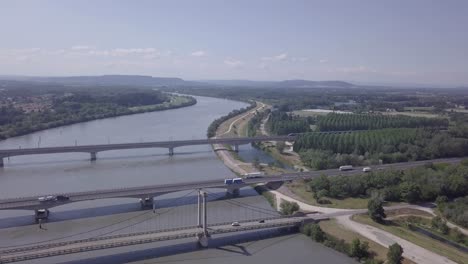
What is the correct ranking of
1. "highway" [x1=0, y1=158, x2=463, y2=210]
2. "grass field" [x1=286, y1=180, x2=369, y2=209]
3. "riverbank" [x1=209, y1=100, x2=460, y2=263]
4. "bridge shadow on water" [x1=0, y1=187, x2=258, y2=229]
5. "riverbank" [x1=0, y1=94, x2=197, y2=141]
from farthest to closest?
1. "riverbank" [x1=0, y1=94, x2=197, y2=141]
2. "grass field" [x1=286, y1=180, x2=369, y2=209]
3. "bridge shadow on water" [x1=0, y1=187, x2=258, y2=229]
4. "highway" [x1=0, y1=158, x2=463, y2=210]
5. "riverbank" [x1=209, y1=100, x2=460, y2=263]

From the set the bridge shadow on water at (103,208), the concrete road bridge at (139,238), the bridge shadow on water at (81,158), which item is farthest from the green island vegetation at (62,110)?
the concrete road bridge at (139,238)

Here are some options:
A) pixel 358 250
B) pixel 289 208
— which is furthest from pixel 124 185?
pixel 358 250

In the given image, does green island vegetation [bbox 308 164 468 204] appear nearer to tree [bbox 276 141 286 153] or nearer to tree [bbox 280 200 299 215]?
tree [bbox 280 200 299 215]

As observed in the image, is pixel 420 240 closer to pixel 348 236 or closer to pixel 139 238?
pixel 348 236

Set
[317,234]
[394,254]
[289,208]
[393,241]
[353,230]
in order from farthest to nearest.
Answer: [289,208], [353,230], [317,234], [393,241], [394,254]

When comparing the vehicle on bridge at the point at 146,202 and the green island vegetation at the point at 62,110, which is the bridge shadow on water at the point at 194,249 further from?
the green island vegetation at the point at 62,110

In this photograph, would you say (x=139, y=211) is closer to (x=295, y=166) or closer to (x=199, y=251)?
(x=199, y=251)

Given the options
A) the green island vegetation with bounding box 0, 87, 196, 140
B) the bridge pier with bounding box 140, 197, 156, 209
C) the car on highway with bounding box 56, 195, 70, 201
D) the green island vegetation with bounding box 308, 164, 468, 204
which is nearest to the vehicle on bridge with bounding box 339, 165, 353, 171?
the green island vegetation with bounding box 308, 164, 468, 204

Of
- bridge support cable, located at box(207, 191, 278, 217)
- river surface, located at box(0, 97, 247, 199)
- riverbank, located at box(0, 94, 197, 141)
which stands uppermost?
riverbank, located at box(0, 94, 197, 141)

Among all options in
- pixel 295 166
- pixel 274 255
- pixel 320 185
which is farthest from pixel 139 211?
pixel 295 166
